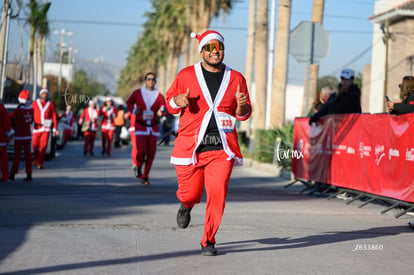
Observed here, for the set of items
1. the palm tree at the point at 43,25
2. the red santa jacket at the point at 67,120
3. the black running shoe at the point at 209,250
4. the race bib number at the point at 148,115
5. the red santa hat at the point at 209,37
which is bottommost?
the black running shoe at the point at 209,250

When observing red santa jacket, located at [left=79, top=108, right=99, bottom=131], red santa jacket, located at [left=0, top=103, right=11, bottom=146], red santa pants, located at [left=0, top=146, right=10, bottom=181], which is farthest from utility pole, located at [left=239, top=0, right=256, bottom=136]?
red santa jacket, located at [left=0, top=103, right=11, bottom=146]

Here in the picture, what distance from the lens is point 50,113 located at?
19.2 meters

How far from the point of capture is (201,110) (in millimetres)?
7707

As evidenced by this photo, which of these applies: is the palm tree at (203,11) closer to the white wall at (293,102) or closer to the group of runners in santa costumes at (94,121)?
the group of runners in santa costumes at (94,121)

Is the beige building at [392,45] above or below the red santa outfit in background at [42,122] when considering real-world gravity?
above

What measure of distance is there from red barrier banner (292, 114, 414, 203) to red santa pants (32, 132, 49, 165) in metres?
6.40

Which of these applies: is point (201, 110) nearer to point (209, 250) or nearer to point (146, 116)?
point (209, 250)

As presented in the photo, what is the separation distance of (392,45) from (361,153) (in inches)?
1412

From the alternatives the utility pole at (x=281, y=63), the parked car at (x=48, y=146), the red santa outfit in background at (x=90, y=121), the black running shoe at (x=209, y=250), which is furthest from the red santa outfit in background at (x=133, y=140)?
the red santa outfit in background at (x=90, y=121)

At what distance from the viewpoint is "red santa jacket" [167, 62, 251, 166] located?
25.2 feet

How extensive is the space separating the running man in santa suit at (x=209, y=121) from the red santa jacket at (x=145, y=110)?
27.8 ft

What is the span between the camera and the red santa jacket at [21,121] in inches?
642

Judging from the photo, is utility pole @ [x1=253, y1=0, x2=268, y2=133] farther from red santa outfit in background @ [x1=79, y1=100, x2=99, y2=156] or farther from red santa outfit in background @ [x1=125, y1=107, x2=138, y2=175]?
red santa outfit in background @ [x1=125, y1=107, x2=138, y2=175]

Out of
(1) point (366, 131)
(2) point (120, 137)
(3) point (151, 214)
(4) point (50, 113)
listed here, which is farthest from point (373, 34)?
(3) point (151, 214)
